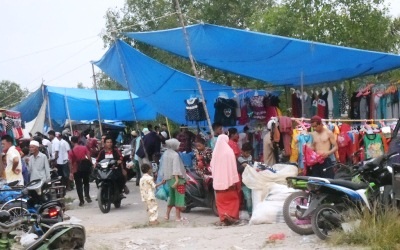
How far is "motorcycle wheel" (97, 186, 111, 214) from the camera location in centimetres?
1103

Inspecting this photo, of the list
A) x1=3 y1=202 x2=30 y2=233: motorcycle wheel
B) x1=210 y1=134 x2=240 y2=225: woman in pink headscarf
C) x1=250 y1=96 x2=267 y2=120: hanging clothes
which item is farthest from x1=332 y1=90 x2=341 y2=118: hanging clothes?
x1=3 y1=202 x2=30 y2=233: motorcycle wheel

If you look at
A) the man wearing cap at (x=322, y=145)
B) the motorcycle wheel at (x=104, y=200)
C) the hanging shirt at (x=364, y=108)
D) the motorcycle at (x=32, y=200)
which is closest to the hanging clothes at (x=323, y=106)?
the hanging shirt at (x=364, y=108)

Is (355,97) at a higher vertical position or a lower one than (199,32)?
lower

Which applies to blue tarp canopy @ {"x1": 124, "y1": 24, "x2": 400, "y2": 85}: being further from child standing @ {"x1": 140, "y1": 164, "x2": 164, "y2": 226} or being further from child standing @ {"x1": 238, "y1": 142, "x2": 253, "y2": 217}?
child standing @ {"x1": 140, "y1": 164, "x2": 164, "y2": 226}

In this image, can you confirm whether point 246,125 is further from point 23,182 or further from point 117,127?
point 117,127

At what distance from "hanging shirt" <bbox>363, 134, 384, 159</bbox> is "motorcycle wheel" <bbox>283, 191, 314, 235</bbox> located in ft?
9.18

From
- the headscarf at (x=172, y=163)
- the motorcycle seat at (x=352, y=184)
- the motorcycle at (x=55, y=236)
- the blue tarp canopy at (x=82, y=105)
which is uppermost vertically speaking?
the blue tarp canopy at (x=82, y=105)

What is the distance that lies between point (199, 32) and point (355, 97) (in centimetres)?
367

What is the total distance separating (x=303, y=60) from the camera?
35.8 feet

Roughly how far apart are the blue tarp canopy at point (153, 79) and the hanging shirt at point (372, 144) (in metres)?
4.37

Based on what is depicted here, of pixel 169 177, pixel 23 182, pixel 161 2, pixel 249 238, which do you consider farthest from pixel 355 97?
pixel 161 2

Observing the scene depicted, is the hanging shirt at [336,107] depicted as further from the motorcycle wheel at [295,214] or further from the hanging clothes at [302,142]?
the motorcycle wheel at [295,214]

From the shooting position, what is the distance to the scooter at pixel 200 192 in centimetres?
1013

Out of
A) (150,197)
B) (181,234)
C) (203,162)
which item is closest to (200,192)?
(203,162)
